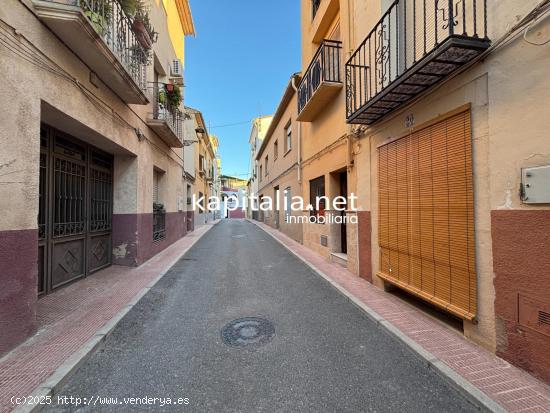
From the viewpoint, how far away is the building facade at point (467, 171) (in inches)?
101

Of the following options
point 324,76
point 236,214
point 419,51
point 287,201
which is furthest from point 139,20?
point 236,214

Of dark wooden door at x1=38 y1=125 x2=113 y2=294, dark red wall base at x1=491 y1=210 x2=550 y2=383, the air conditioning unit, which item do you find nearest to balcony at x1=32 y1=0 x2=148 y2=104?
dark wooden door at x1=38 y1=125 x2=113 y2=294

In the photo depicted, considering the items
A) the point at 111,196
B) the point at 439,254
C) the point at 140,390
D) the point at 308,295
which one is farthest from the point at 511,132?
the point at 111,196

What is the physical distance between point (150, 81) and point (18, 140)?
5790 millimetres

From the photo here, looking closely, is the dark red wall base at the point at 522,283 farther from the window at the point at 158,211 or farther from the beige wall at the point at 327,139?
the window at the point at 158,211

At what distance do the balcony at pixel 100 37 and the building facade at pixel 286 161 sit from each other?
6751mm

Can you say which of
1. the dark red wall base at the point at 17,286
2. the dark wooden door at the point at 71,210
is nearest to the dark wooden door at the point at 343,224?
the dark wooden door at the point at 71,210

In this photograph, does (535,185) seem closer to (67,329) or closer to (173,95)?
(67,329)

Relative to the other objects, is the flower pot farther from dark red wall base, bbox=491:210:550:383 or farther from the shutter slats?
dark red wall base, bbox=491:210:550:383

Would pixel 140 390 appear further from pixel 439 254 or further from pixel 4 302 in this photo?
pixel 439 254

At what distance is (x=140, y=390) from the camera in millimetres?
2469

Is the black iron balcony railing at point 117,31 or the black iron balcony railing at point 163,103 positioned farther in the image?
the black iron balcony railing at point 163,103

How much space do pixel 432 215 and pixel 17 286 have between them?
4.94 m

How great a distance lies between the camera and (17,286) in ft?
10.00
